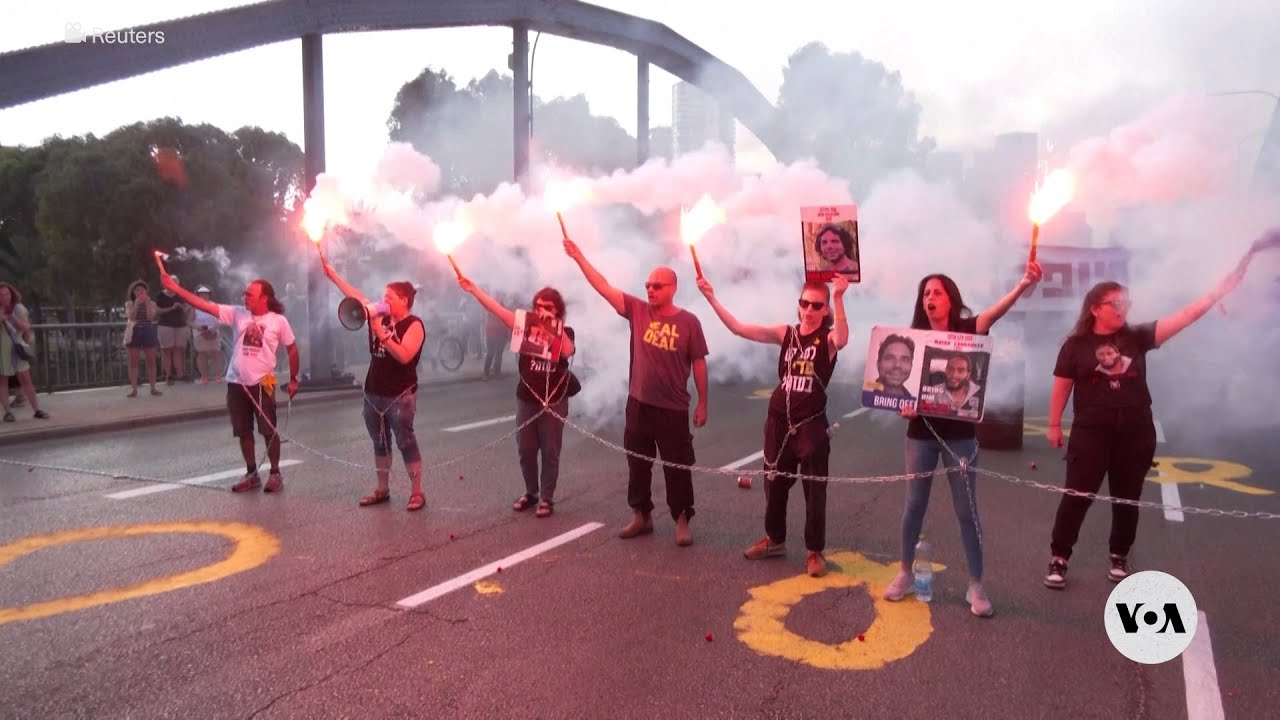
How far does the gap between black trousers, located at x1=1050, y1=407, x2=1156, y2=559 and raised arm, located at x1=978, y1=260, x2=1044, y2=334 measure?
844mm

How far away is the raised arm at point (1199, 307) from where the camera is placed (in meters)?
4.79

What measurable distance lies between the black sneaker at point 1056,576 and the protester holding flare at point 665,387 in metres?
2.19

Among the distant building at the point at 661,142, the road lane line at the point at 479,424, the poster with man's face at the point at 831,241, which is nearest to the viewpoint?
the poster with man's face at the point at 831,241

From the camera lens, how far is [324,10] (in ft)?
53.6

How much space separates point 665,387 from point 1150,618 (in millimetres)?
3005

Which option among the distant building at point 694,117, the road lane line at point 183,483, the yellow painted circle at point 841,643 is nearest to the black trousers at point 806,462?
the yellow painted circle at point 841,643

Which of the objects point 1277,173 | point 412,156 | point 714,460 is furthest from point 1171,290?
point 412,156

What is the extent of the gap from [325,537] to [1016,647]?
Answer: 437cm

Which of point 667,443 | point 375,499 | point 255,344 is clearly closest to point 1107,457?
point 667,443

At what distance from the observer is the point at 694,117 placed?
91.2ft

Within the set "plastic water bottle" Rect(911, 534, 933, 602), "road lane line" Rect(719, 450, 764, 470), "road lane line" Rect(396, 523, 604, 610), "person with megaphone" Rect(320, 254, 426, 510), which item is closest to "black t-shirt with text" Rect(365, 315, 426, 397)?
"person with megaphone" Rect(320, 254, 426, 510)

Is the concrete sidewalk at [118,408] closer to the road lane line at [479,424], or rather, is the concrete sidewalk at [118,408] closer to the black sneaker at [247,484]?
the road lane line at [479,424]

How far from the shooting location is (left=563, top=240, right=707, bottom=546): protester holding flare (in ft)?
19.5

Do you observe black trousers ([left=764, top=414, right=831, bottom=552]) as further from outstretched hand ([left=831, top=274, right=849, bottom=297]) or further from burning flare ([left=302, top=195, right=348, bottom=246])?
burning flare ([left=302, top=195, right=348, bottom=246])
